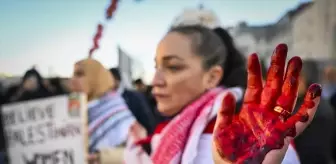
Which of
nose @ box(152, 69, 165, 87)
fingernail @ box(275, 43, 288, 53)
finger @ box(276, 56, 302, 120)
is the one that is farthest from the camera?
nose @ box(152, 69, 165, 87)

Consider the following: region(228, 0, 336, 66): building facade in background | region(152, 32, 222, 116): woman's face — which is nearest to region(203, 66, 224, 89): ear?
region(152, 32, 222, 116): woman's face

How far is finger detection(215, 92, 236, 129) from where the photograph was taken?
1821 millimetres

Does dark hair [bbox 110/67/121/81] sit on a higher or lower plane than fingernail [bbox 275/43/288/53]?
lower

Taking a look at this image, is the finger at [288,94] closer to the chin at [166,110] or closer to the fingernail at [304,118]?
the fingernail at [304,118]

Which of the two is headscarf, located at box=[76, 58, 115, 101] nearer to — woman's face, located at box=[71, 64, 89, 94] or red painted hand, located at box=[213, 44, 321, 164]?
woman's face, located at box=[71, 64, 89, 94]

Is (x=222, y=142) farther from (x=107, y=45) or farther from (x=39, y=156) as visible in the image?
(x=39, y=156)

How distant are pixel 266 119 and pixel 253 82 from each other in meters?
0.16

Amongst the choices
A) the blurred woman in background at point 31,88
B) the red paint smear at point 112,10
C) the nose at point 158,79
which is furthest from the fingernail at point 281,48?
the blurred woman in background at point 31,88

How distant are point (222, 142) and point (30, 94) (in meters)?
0.84

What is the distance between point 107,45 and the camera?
6.54 feet

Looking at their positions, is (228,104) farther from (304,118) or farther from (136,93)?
(136,93)

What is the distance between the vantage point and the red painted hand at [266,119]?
178 cm

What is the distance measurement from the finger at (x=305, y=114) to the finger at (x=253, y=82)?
0.49ft

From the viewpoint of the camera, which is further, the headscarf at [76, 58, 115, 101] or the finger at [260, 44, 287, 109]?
the headscarf at [76, 58, 115, 101]
